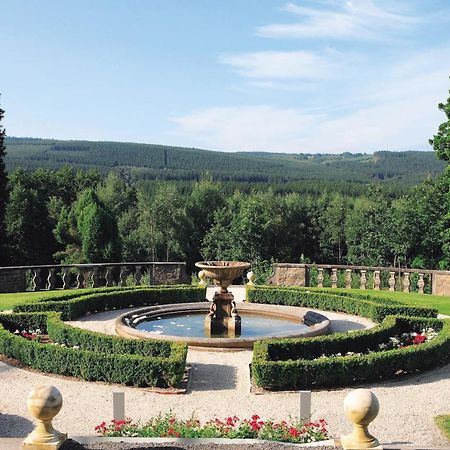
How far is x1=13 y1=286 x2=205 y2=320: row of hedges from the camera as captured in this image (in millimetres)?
19172

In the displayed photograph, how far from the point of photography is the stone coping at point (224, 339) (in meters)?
15.2

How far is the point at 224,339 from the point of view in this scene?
15.2 m

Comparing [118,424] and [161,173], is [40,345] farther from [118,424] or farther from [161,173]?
[161,173]

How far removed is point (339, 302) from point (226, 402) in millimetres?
10485

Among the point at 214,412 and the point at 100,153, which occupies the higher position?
the point at 100,153

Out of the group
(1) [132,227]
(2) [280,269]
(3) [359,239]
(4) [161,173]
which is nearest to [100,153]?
(4) [161,173]

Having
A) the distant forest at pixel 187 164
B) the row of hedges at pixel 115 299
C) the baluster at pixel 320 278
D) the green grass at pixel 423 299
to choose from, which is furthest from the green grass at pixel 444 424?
the distant forest at pixel 187 164

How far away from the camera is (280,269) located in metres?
27.7

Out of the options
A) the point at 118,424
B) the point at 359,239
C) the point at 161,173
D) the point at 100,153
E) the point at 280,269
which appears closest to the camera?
the point at 118,424

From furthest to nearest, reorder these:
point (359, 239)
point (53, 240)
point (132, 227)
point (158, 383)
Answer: point (132, 227) → point (359, 239) → point (53, 240) → point (158, 383)

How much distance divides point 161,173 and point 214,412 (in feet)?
384

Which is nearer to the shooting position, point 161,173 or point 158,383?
point 158,383

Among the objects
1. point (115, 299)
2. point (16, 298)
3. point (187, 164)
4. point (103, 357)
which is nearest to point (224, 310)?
point (115, 299)

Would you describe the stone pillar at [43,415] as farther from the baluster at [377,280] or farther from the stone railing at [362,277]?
the baluster at [377,280]
